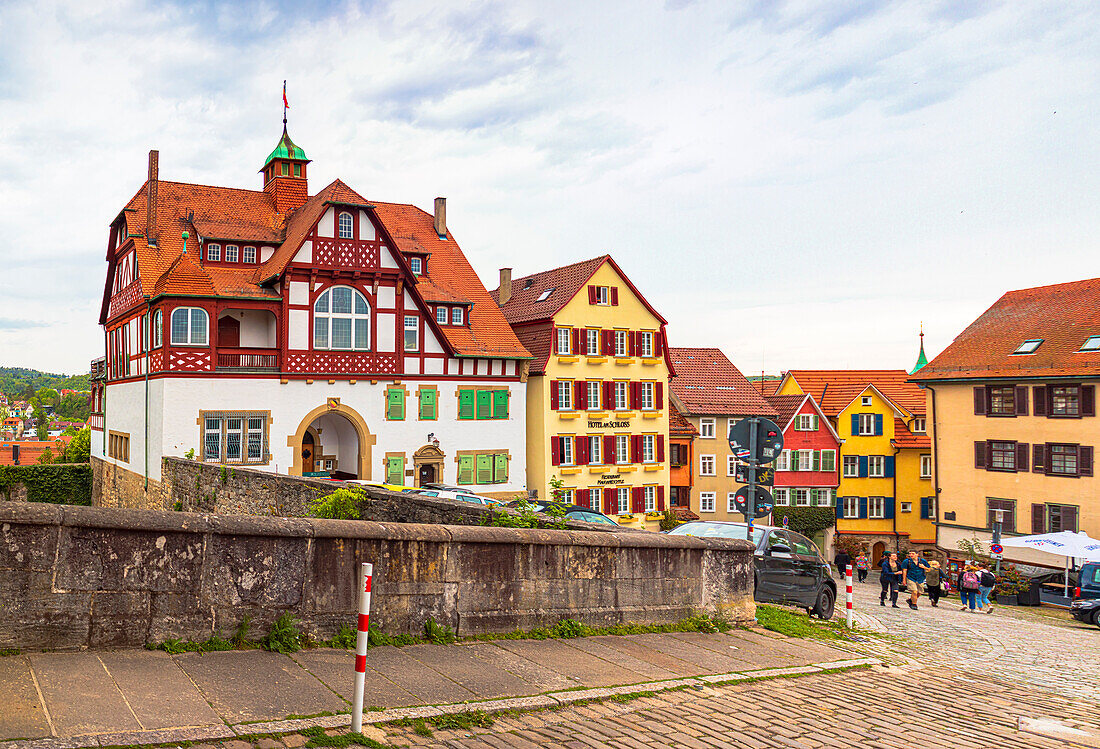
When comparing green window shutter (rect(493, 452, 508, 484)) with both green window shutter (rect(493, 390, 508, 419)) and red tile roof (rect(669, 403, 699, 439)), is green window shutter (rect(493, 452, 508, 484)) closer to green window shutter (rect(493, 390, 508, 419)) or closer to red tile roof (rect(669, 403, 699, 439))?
green window shutter (rect(493, 390, 508, 419))

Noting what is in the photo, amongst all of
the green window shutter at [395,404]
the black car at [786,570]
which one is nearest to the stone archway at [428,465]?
the green window shutter at [395,404]

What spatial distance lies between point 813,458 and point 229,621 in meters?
49.5

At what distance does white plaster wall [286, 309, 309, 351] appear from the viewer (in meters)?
33.2

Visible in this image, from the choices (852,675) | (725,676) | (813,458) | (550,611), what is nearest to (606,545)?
(550,611)

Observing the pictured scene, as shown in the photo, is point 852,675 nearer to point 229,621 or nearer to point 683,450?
point 229,621

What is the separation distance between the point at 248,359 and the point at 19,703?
2841 centimetres

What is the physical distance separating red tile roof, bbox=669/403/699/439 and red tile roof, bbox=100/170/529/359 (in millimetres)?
13501

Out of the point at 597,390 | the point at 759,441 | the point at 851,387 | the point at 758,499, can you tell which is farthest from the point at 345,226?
the point at 851,387

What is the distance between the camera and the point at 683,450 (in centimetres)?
4997

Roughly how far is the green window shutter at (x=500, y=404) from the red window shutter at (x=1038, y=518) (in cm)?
2415

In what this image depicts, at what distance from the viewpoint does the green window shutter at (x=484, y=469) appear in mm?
37812

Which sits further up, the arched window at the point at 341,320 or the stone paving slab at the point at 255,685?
the arched window at the point at 341,320

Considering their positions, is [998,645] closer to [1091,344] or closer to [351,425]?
[351,425]

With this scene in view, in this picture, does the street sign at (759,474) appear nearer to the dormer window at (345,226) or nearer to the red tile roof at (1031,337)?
the dormer window at (345,226)
